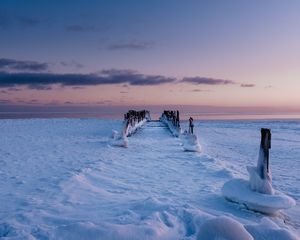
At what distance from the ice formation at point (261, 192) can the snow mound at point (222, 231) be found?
208 cm

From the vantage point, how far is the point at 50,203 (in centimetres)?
611

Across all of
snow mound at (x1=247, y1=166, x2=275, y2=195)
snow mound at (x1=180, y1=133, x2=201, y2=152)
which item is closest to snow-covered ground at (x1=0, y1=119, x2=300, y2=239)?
snow mound at (x1=247, y1=166, x2=275, y2=195)

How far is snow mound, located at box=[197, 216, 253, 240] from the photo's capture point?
3791 mm

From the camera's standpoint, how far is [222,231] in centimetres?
383

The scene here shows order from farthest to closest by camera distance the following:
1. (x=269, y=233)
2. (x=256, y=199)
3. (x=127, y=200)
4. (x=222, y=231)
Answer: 1. (x=127, y=200)
2. (x=256, y=199)
3. (x=269, y=233)
4. (x=222, y=231)

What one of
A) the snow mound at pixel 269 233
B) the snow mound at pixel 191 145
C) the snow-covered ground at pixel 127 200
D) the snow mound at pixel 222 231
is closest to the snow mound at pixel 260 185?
the snow-covered ground at pixel 127 200

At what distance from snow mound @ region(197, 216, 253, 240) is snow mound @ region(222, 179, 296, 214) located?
206 centimetres

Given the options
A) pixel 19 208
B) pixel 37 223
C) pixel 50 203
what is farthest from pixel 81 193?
pixel 37 223

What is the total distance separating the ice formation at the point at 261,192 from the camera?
577 cm

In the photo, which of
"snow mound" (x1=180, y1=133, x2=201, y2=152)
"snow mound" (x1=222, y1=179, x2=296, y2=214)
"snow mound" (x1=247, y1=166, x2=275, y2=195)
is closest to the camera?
"snow mound" (x1=222, y1=179, x2=296, y2=214)

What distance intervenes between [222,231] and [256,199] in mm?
2278

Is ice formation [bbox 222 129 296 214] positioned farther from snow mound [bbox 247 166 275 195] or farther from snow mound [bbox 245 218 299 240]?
snow mound [bbox 245 218 299 240]

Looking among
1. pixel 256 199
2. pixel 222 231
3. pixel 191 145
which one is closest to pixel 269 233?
pixel 222 231

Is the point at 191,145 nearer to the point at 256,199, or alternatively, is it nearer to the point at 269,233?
the point at 256,199
